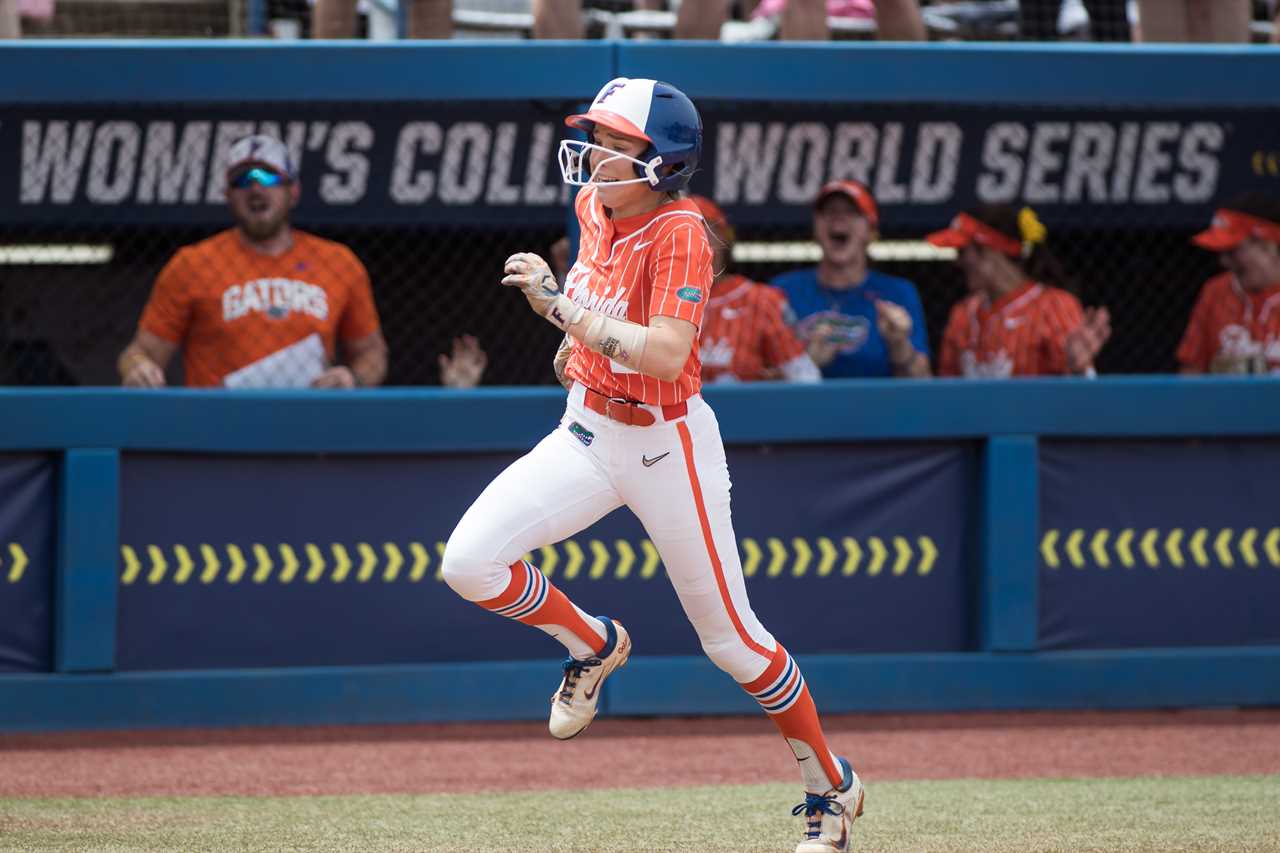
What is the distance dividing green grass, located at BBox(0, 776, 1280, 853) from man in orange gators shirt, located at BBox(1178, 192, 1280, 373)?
214 cm

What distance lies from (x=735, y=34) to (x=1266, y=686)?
3.74m

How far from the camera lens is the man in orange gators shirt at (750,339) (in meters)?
6.72

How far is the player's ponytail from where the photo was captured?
688cm

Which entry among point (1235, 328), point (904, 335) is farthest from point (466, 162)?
point (1235, 328)

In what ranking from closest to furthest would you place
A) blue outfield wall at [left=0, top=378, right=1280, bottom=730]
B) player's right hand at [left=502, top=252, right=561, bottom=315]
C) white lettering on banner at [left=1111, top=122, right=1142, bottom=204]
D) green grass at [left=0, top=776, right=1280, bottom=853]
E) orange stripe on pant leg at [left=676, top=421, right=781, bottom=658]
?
1. player's right hand at [left=502, top=252, right=561, bottom=315]
2. orange stripe on pant leg at [left=676, top=421, right=781, bottom=658]
3. green grass at [left=0, top=776, right=1280, bottom=853]
4. blue outfield wall at [left=0, top=378, right=1280, bottom=730]
5. white lettering on banner at [left=1111, top=122, right=1142, bottom=204]

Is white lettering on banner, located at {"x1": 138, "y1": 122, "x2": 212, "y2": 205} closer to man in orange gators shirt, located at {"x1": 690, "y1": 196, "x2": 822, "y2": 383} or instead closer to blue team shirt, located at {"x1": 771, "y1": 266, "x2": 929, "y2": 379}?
man in orange gators shirt, located at {"x1": 690, "y1": 196, "x2": 822, "y2": 383}

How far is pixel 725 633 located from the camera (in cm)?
418

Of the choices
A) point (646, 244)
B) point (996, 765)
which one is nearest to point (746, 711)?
point (996, 765)

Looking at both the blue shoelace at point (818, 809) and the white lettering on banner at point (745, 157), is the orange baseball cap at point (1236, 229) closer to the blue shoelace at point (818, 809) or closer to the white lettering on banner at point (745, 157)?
the white lettering on banner at point (745, 157)

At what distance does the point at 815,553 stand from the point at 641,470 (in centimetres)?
259

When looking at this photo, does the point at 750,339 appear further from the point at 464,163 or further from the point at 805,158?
the point at 464,163

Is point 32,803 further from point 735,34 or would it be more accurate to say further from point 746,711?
point 735,34

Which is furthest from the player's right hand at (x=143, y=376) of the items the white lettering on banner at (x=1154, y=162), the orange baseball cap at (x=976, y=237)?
the white lettering on banner at (x=1154, y=162)

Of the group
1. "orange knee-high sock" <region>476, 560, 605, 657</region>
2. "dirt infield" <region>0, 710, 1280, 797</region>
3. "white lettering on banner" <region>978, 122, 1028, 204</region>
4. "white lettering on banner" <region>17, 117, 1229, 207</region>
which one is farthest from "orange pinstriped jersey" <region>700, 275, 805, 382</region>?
"orange knee-high sock" <region>476, 560, 605, 657</region>
